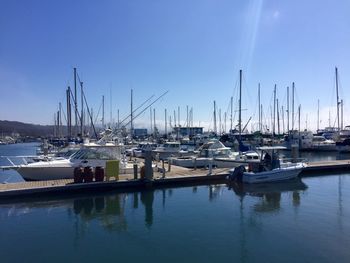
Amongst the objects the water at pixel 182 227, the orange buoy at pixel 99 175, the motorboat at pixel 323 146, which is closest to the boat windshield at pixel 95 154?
the orange buoy at pixel 99 175

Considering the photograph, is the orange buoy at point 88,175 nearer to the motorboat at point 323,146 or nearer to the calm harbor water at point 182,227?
the calm harbor water at point 182,227

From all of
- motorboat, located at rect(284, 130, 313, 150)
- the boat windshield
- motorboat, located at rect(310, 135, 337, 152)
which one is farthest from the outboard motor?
motorboat, located at rect(310, 135, 337, 152)

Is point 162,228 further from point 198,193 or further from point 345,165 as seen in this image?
point 345,165

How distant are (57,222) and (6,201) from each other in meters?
5.17

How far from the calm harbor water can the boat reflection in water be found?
0.07 meters

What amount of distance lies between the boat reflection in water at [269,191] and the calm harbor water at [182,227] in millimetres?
67

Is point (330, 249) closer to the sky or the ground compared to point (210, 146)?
closer to the ground

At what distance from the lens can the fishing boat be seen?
25.8m

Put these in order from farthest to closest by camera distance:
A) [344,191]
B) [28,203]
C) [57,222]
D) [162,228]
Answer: [344,191] < [28,203] < [57,222] < [162,228]

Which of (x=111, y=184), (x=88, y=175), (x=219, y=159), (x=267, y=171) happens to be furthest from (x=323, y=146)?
(x=88, y=175)

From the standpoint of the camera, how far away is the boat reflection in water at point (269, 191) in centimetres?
2028

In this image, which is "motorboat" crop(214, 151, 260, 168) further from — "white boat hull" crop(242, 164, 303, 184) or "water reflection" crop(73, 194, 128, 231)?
"water reflection" crop(73, 194, 128, 231)

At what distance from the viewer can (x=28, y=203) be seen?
65.4 ft

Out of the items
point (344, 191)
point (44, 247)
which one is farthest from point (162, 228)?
point (344, 191)
